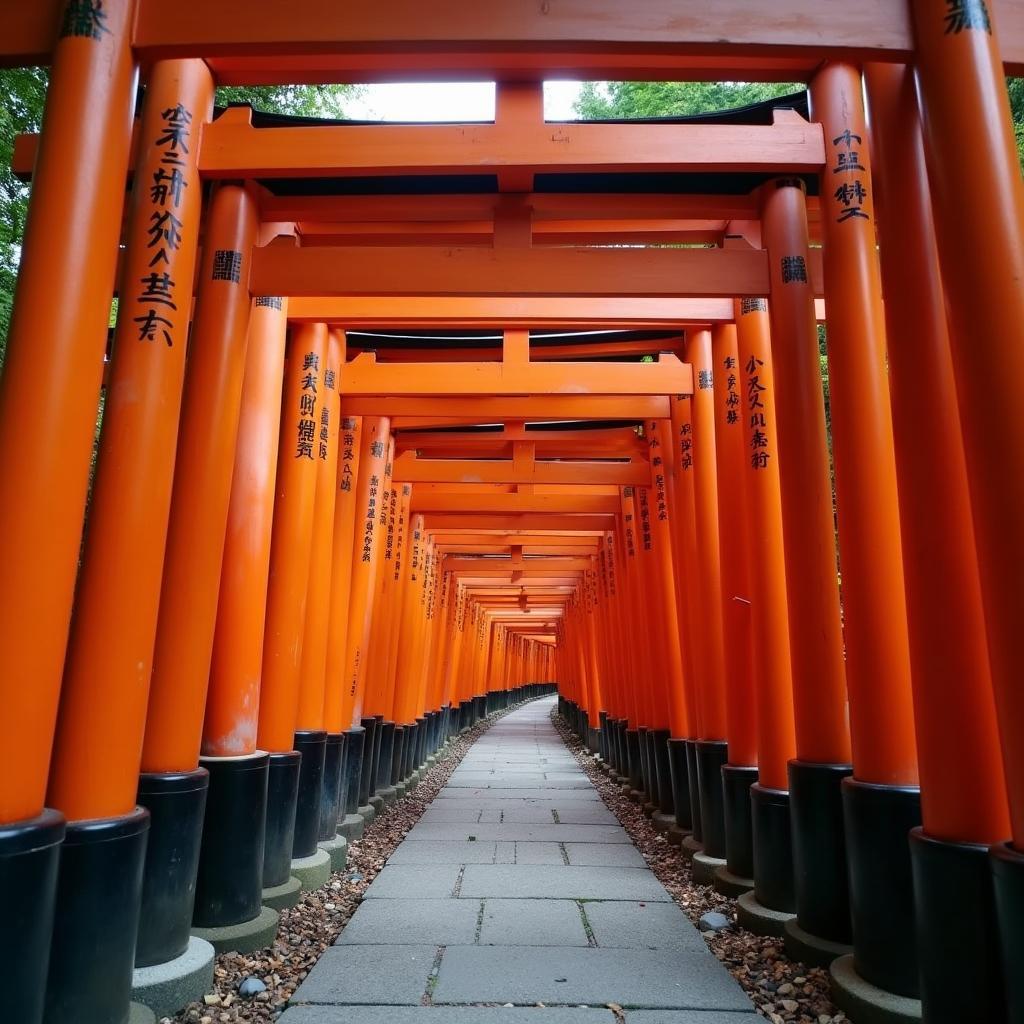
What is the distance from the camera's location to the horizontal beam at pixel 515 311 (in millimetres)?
4957

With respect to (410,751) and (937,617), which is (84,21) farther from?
(410,751)

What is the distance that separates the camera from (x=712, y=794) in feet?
16.5

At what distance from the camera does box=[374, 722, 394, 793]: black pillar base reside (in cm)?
793

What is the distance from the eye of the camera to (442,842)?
607cm

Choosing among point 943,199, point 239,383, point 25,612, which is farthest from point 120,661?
point 943,199

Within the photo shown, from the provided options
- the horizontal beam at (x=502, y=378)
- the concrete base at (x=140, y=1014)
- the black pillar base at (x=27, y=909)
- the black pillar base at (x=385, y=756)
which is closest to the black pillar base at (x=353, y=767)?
the black pillar base at (x=385, y=756)

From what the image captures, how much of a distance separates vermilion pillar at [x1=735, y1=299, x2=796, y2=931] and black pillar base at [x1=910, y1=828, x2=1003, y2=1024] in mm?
1366

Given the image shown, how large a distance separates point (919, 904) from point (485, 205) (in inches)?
149

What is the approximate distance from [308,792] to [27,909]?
9.04ft

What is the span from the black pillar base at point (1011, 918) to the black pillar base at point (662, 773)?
14.5ft

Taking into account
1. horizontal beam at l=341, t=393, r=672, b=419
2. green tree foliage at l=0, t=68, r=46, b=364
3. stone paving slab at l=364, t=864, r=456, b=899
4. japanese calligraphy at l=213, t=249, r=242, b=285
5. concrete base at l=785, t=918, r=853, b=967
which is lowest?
stone paving slab at l=364, t=864, r=456, b=899

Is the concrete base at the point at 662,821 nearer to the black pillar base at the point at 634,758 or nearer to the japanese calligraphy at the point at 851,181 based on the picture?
the black pillar base at the point at 634,758

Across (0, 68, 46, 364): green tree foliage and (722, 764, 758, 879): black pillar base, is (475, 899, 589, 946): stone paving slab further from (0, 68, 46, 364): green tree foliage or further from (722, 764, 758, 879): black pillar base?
(0, 68, 46, 364): green tree foliage

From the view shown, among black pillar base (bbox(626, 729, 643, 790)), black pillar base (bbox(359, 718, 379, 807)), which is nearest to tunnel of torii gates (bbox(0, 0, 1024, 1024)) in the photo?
black pillar base (bbox(359, 718, 379, 807))
